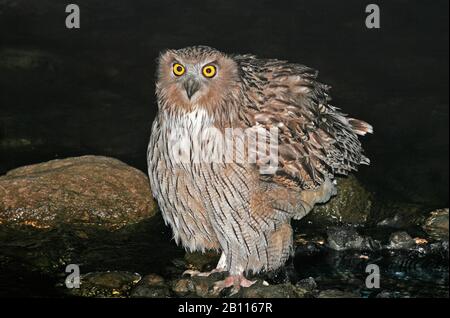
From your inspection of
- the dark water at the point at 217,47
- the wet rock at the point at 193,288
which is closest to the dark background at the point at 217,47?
the dark water at the point at 217,47

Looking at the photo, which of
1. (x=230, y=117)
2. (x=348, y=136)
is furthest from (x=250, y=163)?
(x=348, y=136)

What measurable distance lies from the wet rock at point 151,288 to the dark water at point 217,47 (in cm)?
25

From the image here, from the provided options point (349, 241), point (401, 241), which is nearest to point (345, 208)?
point (349, 241)

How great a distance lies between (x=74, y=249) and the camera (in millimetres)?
8266

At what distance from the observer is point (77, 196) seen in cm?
883

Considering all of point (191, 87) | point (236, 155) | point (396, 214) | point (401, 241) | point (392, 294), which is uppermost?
point (191, 87)

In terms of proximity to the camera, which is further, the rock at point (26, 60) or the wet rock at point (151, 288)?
the rock at point (26, 60)

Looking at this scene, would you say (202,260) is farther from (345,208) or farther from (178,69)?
(178,69)

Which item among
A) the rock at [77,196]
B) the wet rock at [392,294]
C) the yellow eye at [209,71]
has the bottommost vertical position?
the wet rock at [392,294]

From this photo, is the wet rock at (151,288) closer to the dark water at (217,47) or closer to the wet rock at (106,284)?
the wet rock at (106,284)

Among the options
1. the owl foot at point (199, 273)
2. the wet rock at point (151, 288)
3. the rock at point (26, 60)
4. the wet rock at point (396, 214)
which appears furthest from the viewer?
the rock at point (26, 60)

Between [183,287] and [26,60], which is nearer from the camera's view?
[183,287]

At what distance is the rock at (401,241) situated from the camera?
8.59 meters

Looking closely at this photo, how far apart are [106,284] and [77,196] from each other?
144cm
